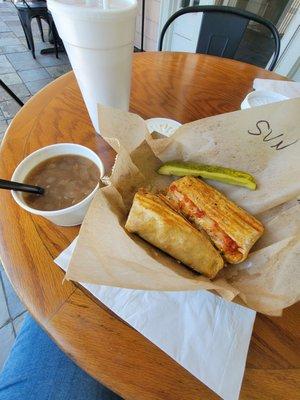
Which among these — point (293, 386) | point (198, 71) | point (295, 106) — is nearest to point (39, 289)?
point (293, 386)

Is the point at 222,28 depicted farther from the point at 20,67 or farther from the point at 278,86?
the point at 20,67

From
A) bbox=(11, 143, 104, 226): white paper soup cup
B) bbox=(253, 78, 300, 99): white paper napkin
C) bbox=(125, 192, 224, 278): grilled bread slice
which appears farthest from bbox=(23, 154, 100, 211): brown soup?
bbox=(253, 78, 300, 99): white paper napkin

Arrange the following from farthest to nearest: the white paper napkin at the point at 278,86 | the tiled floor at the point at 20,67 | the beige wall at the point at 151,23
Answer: the beige wall at the point at 151,23 → the tiled floor at the point at 20,67 → the white paper napkin at the point at 278,86

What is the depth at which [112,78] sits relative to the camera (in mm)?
596

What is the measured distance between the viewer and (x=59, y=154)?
55 centimetres

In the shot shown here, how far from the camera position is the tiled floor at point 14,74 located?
1.11 m

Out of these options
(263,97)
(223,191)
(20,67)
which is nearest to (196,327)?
(223,191)

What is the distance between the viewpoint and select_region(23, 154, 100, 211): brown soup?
1.60 ft

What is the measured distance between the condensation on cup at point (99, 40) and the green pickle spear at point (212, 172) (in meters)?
0.25

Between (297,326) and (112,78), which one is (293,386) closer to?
(297,326)

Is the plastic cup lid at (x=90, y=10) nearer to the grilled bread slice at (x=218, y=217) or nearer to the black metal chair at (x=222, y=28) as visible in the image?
the grilled bread slice at (x=218, y=217)

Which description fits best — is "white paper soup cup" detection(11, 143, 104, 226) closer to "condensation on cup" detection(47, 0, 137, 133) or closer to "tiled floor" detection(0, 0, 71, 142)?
"condensation on cup" detection(47, 0, 137, 133)

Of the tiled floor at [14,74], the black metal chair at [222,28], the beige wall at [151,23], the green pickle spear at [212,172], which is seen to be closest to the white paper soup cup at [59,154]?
the green pickle spear at [212,172]

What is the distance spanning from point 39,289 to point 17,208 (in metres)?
0.20
